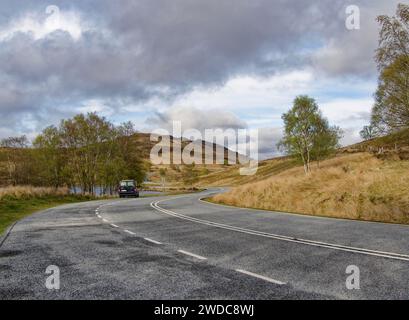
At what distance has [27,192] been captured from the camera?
30656mm

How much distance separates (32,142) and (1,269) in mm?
58734

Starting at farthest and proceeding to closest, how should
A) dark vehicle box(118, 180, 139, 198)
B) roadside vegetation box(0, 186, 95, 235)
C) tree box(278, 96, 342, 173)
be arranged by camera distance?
tree box(278, 96, 342, 173) < dark vehicle box(118, 180, 139, 198) < roadside vegetation box(0, 186, 95, 235)

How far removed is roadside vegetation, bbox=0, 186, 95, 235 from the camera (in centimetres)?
2241

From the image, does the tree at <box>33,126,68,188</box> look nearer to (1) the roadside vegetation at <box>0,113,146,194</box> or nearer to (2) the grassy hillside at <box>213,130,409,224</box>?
(1) the roadside vegetation at <box>0,113,146,194</box>

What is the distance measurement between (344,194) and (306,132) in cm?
3832

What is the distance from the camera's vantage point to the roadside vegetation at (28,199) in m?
22.4

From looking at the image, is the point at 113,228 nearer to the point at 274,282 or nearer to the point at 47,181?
the point at 274,282

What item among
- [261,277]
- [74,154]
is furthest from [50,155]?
[261,277]

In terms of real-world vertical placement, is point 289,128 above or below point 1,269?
above

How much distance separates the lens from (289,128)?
54688 millimetres

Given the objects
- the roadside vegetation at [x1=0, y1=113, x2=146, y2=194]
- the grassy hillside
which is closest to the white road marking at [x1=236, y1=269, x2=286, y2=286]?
the grassy hillside

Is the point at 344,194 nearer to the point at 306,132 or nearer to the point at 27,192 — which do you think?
the point at 27,192

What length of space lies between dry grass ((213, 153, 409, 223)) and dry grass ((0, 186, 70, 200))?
17.5m
